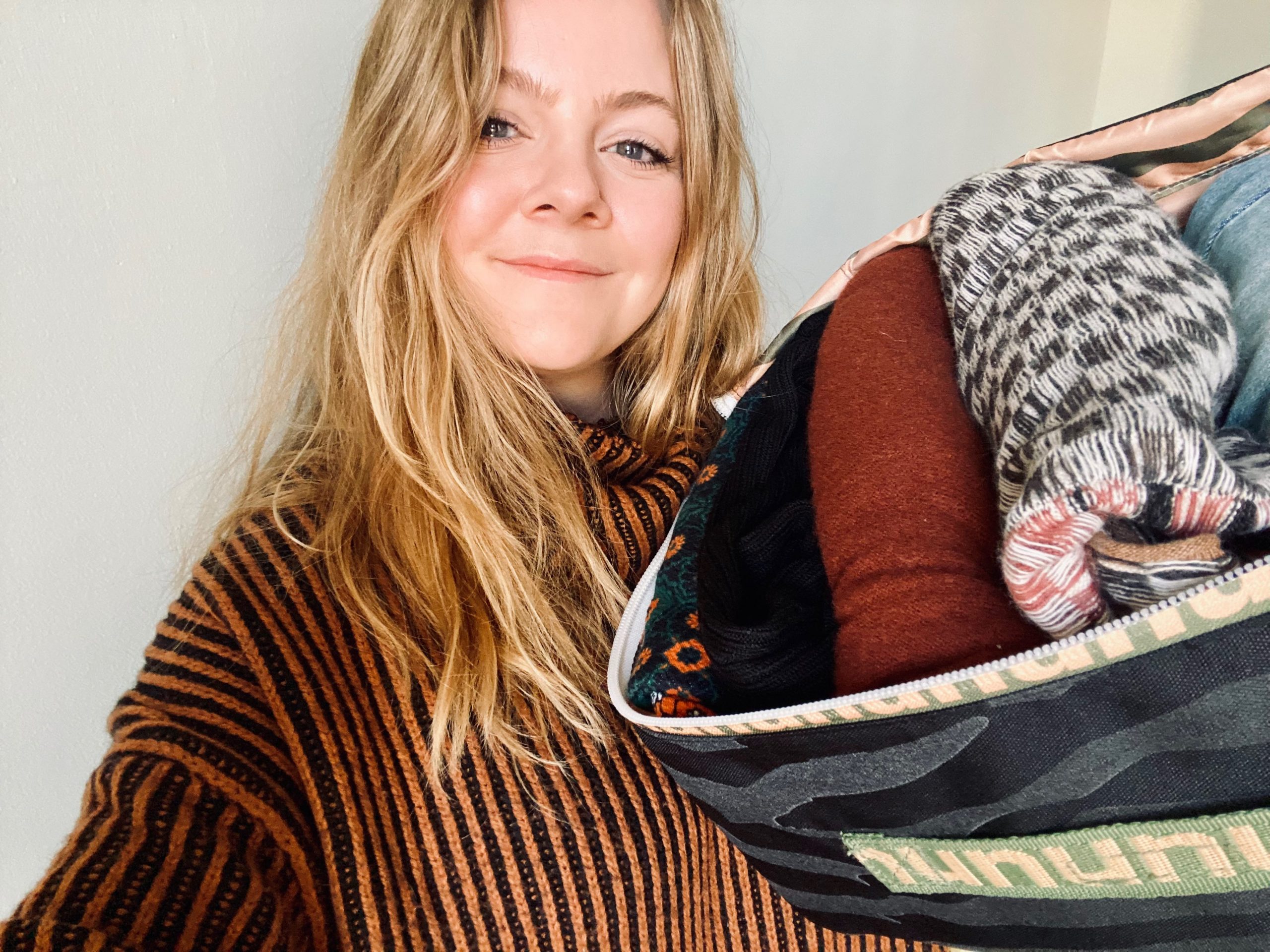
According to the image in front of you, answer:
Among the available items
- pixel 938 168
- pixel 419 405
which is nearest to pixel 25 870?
pixel 419 405

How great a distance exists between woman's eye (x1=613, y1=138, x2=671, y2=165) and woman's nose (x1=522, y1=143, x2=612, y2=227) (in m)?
0.07

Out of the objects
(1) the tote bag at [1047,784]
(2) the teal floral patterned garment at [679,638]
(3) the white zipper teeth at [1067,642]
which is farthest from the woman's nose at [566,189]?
(3) the white zipper teeth at [1067,642]

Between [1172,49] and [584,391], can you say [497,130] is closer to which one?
[584,391]

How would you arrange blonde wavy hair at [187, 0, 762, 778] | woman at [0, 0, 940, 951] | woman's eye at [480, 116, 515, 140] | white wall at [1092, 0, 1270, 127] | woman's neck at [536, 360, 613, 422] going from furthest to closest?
white wall at [1092, 0, 1270, 127] → woman's neck at [536, 360, 613, 422] → woman's eye at [480, 116, 515, 140] → blonde wavy hair at [187, 0, 762, 778] → woman at [0, 0, 940, 951]

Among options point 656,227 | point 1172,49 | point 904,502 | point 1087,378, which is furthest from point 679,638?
point 1172,49

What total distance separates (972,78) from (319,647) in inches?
73.8

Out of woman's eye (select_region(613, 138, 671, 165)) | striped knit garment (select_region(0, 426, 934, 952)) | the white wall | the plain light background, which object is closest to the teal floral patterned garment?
striped knit garment (select_region(0, 426, 934, 952))

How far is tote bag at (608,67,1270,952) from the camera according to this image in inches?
13.1

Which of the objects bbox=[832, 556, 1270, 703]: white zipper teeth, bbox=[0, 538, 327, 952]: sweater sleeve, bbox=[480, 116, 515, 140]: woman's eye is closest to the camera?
bbox=[832, 556, 1270, 703]: white zipper teeth

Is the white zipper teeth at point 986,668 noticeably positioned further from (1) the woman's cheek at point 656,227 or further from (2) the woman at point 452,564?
(1) the woman's cheek at point 656,227

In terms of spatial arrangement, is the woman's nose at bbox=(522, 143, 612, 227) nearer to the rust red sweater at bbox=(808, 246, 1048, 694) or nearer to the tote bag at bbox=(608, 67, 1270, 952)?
the rust red sweater at bbox=(808, 246, 1048, 694)

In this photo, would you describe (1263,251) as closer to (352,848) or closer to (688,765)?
(688,765)

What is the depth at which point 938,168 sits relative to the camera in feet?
5.95

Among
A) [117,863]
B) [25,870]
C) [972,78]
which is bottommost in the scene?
[25,870]
